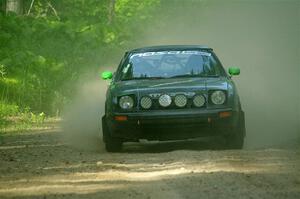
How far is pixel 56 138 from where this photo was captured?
49.2 feet

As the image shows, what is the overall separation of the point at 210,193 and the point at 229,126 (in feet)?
12.6

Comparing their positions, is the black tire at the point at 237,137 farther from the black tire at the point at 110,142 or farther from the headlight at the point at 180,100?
the black tire at the point at 110,142

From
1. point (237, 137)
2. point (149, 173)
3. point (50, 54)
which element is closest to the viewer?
point (149, 173)

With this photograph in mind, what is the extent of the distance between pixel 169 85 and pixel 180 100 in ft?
1.16

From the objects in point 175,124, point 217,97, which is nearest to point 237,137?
point 217,97

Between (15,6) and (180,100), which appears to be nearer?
(180,100)

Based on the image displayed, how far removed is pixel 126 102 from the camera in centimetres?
1166

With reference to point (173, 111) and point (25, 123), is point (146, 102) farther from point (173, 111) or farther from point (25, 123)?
point (25, 123)

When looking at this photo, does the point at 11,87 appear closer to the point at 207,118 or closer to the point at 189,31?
the point at 207,118

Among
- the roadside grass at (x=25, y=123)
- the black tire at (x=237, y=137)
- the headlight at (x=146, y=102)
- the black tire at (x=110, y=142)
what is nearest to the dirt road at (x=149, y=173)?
the black tire at (x=110, y=142)

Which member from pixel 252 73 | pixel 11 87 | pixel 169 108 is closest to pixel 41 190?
pixel 169 108

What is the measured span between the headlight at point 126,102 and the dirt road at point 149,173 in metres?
0.65

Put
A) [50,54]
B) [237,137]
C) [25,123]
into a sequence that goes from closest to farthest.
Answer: [237,137] → [25,123] → [50,54]

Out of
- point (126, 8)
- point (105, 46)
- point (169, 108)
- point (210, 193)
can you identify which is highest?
point (126, 8)
